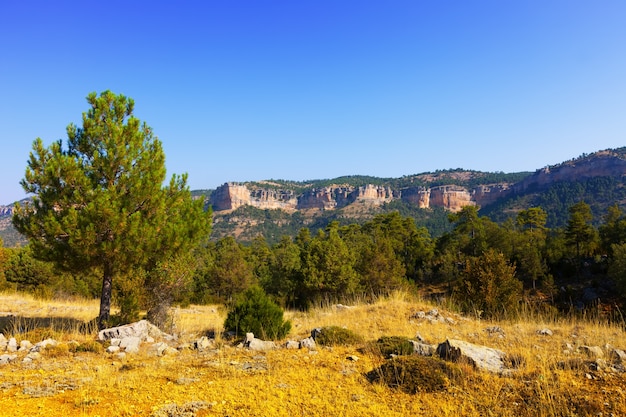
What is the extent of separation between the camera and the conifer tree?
313 inches

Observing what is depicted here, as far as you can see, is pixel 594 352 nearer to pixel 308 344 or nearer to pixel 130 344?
pixel 308 344

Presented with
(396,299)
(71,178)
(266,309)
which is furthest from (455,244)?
(71,178)

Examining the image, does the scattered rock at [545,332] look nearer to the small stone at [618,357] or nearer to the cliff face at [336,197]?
the small stone at [618,357]

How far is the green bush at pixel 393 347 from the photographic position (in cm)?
614

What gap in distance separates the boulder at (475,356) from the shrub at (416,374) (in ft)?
1.47

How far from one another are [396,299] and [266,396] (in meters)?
9.60

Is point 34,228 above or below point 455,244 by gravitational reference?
above

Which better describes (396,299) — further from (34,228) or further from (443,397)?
(34,228)

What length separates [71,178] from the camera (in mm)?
8062

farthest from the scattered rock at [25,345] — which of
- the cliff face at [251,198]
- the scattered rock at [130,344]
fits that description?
the cliff face at [251,198]

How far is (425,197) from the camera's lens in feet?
531

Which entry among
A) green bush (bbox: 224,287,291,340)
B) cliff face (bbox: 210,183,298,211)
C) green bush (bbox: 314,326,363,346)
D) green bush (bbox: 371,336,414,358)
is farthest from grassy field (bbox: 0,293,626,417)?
cliff face (bbox: 210,183,298,211)

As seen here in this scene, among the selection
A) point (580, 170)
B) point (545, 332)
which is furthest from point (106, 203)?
point (580, 170)

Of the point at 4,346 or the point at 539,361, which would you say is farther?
the point at 4,346
